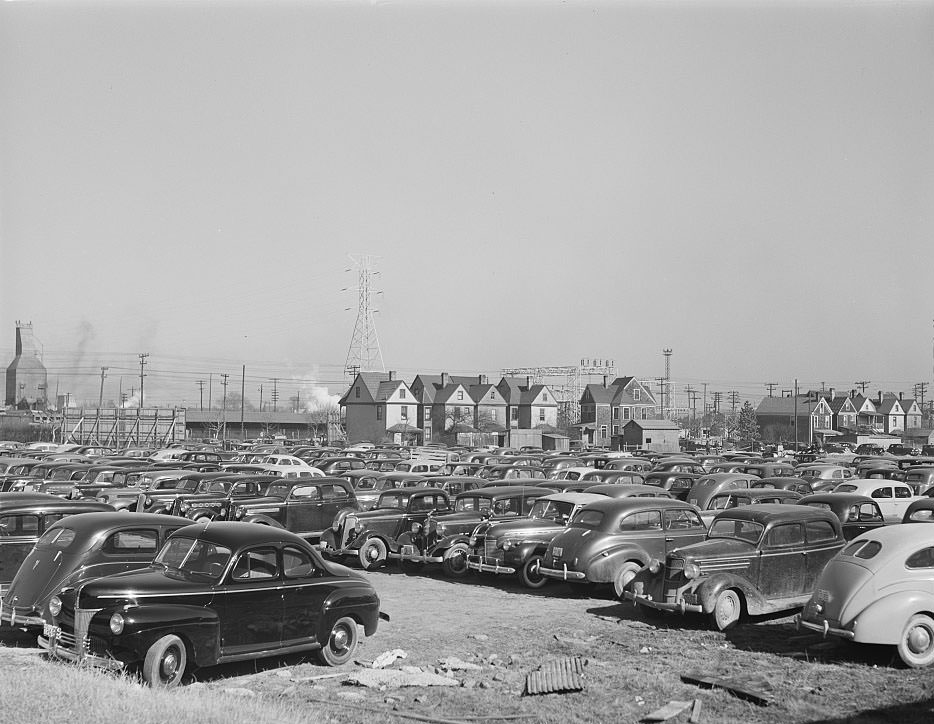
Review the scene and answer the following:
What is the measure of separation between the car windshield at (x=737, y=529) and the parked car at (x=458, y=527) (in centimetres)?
495

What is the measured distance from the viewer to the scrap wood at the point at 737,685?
949 centimetres

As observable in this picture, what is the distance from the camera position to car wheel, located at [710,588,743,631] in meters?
12.7

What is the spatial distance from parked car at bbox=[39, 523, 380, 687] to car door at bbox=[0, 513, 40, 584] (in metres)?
3.46

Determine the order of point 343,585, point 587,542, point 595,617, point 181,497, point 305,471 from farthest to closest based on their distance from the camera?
point 305,471, point 181,497, point 587,542, point 595,617, point 343,585

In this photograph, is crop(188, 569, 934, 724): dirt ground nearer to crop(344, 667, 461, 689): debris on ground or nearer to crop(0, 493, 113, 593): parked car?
crop(344, 667, 461, 689): debris on ground

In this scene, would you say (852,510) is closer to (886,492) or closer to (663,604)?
(886,492)

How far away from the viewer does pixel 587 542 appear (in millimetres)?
15266

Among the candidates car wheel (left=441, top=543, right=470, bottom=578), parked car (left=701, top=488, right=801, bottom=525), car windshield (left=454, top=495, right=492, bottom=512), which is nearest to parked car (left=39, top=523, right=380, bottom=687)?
car wheel (left=441, top=543, right=470, bottom=578)

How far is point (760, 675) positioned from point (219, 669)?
613 cm

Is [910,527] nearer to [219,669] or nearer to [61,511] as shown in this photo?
[219,669]

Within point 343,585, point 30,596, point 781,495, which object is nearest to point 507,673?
point 343,585

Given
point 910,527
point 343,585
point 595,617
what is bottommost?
point 595,617

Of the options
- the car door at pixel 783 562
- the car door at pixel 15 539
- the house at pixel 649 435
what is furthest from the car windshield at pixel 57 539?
the house at pixel 649 435

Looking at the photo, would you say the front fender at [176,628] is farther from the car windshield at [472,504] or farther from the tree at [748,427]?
the tree at [748,427]
